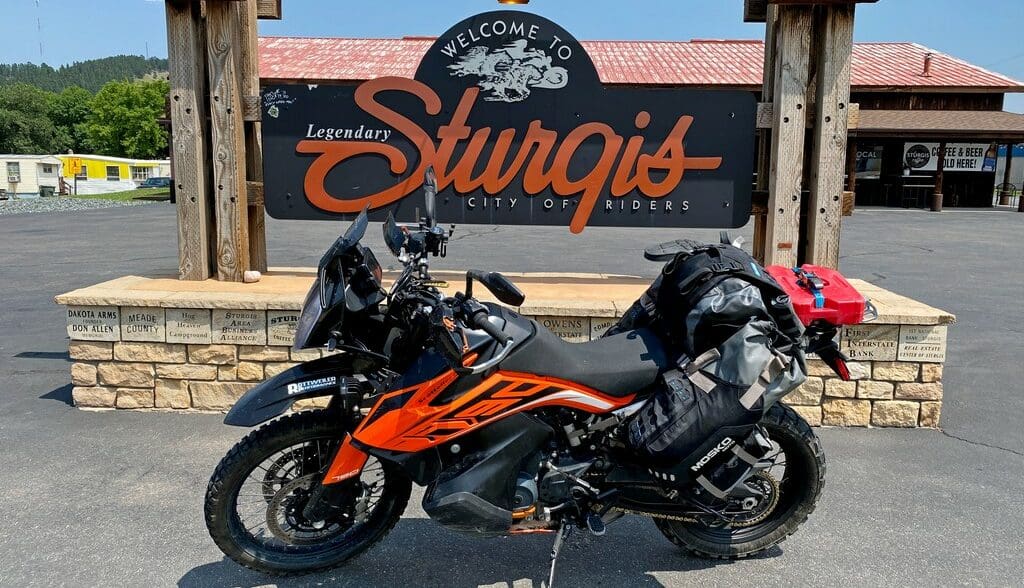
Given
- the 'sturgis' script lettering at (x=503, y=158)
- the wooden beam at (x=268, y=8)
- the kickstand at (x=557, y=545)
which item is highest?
the wooden beam at (x=268, y=8)

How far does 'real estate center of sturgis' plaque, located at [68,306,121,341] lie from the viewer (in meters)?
4.87

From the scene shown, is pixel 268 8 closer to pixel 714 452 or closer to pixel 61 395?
pixel 61 395

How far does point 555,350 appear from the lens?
110 inches

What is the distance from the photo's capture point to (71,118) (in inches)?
4092

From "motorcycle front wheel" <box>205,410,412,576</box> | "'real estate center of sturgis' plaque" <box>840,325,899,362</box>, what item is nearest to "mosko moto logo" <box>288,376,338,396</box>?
"motorcycle front wheel" <box>205,410,412,576</box>

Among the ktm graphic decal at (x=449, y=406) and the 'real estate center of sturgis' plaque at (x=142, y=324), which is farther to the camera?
the 'real estate center of sturgis' plaque at (x=142, y=324)

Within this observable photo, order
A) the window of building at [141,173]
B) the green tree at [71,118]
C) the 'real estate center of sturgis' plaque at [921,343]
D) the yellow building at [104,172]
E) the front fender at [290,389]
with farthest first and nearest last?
the green tree at [71,118] < the window of building at [141,173] < the yellow building at [104,172] < the 'real estate center of sturgis' plaque at [921,343] < the front fender at [290,389]

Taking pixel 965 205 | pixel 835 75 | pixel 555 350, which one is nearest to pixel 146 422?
pixel 555 350

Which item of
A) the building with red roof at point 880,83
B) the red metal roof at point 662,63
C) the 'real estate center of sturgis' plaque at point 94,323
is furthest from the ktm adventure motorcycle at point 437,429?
the building with red roof at point 880,83

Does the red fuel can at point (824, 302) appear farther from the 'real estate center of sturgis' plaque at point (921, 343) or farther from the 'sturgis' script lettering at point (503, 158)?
the 'sturgis' script lettering at point (503, 158)

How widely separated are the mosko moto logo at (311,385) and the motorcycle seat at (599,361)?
0.68 metres

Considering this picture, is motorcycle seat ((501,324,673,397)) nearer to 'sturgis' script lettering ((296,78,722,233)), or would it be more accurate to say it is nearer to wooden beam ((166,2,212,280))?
'sturgis' script lettering ((296,78,722,233))

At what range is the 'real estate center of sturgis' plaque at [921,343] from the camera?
15.4 feet

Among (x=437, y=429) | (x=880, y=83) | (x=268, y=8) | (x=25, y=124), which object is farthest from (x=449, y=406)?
(x=25, y=124)
